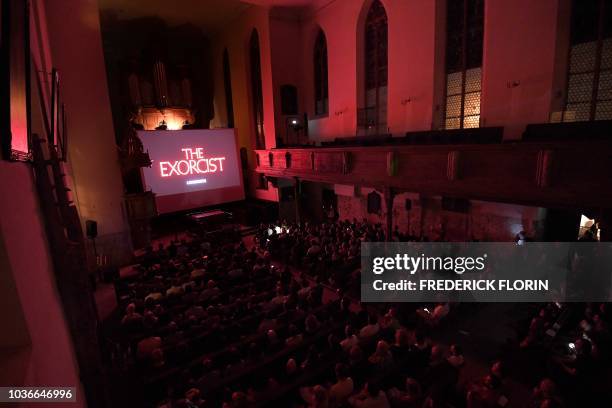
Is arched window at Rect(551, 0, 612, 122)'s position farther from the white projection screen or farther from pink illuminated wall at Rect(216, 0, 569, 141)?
the white projection screen

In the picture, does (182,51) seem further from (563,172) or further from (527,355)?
(527,355)

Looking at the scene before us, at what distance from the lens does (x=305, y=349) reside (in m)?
5.37

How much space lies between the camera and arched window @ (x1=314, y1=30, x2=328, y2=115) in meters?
15.6

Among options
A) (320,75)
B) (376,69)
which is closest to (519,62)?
(376,69)

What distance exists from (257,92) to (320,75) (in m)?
3.71

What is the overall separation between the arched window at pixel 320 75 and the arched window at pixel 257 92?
313 centimetres

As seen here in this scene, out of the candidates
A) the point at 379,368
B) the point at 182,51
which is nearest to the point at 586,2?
the point at 379,368

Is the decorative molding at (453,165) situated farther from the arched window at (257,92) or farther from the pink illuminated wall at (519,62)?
the arched window at (257,92)

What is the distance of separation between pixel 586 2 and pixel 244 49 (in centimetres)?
1435

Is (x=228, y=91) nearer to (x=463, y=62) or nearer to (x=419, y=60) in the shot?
(x=419, y=60)

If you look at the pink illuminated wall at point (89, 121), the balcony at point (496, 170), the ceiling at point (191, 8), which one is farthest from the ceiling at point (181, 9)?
the balcony at point (496, 170)

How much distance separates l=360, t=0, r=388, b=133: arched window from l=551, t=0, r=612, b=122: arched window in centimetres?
612

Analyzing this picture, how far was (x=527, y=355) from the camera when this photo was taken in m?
5.18

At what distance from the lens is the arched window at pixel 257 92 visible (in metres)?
17.0
